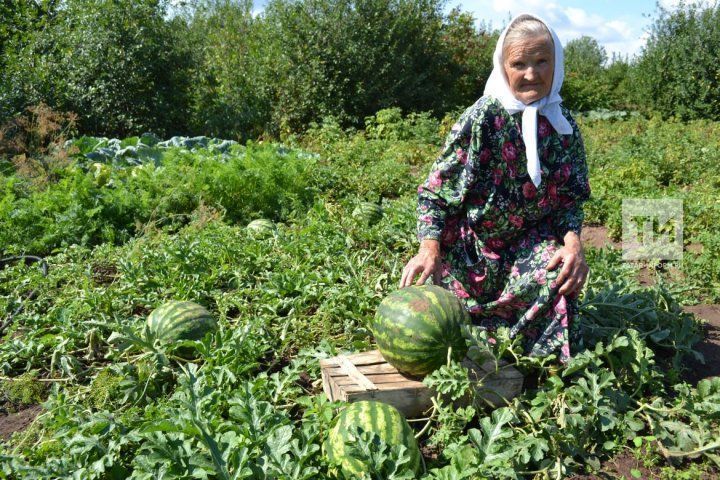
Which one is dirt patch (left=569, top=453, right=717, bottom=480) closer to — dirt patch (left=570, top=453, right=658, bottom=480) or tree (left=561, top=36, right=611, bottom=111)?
dirt patch (left=570, top=453, right=658, bottom=480)

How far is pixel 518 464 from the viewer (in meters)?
2.44

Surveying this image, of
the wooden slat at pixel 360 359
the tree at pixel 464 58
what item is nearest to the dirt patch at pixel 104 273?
the wooden slat at pixel 360 359

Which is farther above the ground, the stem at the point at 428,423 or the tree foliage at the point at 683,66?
the tree foliage at the point at 683,66

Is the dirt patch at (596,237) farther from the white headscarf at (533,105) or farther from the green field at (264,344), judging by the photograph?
the white headscarf at (533,105)

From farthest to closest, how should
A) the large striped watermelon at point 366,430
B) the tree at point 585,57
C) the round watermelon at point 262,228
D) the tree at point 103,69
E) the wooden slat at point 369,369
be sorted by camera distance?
the tree at point 585,57
the tree at point 103,69
the round watermelon at point 262,228
the wooden slat at point 369,369
the large striped watermelon at point 366,430

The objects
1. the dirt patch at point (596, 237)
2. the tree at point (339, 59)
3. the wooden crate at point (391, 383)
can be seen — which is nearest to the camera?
the wooden crate at point (391, 383)

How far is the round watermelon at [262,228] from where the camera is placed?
4.89 metres

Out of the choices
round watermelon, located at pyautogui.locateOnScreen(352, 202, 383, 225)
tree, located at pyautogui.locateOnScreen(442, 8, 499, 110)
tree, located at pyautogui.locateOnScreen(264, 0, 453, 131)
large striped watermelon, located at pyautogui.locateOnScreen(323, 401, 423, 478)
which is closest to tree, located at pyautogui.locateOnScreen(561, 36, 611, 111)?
tree, located at pyautogui.locateOnScreen(442, 8, 499, 110)

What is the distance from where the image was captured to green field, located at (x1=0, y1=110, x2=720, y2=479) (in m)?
2.33

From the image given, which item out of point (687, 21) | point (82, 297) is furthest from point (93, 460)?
point (687, 21)

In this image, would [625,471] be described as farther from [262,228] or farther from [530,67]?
[262,228]

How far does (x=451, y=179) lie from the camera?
3.19 meters

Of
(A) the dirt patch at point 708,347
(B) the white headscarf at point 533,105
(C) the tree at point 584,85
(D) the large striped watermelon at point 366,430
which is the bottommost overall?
(A) the dirt patch at point 708,347

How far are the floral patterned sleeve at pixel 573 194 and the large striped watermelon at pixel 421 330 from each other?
77cm
